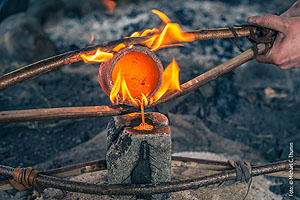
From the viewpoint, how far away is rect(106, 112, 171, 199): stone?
2.54 meters

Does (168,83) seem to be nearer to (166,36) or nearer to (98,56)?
(166,36)

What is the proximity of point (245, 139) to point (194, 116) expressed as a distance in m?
1.01

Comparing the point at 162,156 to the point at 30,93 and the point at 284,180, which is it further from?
the point at 30,93

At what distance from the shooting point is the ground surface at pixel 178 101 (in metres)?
4.55

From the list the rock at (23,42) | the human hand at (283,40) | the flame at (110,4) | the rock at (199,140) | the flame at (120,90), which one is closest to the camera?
the flame at (120,90)

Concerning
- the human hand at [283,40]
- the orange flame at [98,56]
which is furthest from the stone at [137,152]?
the human hand at [283,40]

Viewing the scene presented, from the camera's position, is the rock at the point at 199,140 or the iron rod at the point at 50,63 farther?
the rock at the point at 199,140

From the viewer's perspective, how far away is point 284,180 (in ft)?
11.8

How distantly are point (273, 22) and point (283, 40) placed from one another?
0.75 feet

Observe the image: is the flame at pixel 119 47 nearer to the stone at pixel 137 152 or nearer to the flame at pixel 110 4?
the stone at pixel 137 152

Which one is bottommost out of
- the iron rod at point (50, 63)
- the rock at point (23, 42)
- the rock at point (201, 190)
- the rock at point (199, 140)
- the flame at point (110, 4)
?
the rock at point (201, 190)

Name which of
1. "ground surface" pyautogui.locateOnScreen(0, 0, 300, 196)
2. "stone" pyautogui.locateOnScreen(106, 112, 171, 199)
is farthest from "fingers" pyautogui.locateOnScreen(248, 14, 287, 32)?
"ground surface" pyautogui.locateOnScreen(0, 0, 300, 196)

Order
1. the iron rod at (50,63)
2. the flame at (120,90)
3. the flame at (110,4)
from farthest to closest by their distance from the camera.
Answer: the flame at (110,4) → the flame at (120,90) → the iron rod at (50,63)

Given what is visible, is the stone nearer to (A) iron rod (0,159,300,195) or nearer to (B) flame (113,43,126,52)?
(A) iron rod (0,159,300,195)
